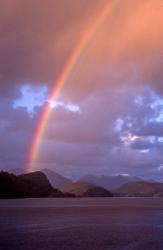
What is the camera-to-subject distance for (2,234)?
340ft

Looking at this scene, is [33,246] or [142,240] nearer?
[33,246]

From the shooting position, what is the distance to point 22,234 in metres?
103

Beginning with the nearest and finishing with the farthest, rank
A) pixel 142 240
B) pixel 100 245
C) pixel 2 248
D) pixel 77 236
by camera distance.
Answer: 1. pixel 2 248
2. pixel 100 245
3. pixel 142 240
4. pixel 77 236

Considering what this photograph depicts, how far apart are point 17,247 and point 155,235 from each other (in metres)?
39.3

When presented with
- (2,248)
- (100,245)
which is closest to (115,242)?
(100,245)

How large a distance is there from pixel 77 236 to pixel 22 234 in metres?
13.4

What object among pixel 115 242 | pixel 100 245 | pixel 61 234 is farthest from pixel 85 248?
pixel 61 234

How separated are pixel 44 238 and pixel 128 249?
2436 centimetres

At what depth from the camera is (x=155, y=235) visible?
10444cm

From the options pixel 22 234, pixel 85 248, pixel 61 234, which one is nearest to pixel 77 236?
pixel 61 234

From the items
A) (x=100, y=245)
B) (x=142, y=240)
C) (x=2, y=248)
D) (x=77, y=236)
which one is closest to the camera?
(x=2, y=248)

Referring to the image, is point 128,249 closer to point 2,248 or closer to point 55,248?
point 55,248

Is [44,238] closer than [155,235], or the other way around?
[44,238]

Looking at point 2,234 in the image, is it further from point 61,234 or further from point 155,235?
point 155,235
